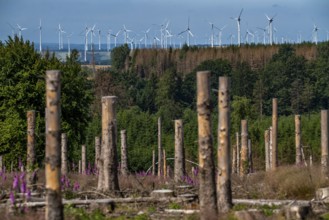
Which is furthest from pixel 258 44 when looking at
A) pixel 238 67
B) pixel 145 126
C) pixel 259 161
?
pixel 259 161

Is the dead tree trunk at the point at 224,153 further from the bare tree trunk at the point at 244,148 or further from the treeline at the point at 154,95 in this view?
the bare tree trunk at the point at 244,148

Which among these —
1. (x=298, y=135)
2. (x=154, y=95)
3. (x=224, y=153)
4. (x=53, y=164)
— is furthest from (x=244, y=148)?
(x=154, y=95)

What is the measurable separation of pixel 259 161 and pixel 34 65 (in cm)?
1802

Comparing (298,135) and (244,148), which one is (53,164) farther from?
(298,135)

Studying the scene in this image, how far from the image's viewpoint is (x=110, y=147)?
2252cm

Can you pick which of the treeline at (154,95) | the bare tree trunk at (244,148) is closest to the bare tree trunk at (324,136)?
the bare tree trunk at (244,148)

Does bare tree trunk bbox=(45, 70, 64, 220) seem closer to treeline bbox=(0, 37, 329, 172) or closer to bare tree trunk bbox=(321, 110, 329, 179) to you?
treeline bbox=(0, 37, 329, 172)

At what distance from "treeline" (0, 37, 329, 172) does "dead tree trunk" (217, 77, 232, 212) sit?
1.02ft

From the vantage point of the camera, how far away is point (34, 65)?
156ft

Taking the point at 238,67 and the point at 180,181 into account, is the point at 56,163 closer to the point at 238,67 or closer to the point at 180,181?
the point at 180,181

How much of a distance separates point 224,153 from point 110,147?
14.3ft

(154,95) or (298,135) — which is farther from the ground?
(154,95)

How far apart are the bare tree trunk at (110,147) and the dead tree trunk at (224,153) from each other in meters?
3.84

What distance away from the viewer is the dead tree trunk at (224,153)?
737 inches
